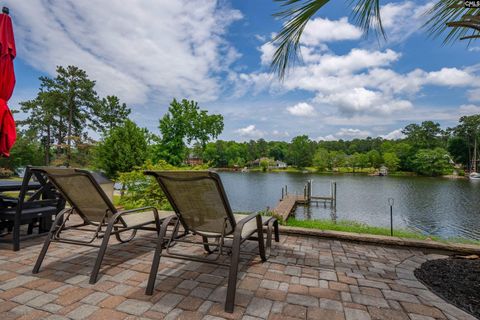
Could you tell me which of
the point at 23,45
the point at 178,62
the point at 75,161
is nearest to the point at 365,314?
the point at 178,62

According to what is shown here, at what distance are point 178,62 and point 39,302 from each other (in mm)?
9336

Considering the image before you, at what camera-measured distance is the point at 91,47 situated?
9.23 m

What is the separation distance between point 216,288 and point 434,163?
57948 millimetres

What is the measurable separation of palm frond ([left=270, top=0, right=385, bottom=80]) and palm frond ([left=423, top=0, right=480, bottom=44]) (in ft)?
1.48

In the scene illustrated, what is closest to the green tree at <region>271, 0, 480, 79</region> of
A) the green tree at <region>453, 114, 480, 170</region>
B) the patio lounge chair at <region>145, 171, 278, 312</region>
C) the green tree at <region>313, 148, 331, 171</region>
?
the patio lounge chair at <region>145, 171, 278, 312</region>

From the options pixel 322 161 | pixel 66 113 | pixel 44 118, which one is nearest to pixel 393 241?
pixel 66 113

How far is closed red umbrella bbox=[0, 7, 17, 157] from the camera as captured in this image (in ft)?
9.86

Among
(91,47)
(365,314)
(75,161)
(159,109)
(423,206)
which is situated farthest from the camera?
(75,161)

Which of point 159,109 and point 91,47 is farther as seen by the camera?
point 159,109

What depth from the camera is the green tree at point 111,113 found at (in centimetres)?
2566

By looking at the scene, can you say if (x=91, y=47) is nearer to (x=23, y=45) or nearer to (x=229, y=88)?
(x=23, y=45)

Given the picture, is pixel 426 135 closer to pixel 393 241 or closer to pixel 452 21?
pixel 393 241

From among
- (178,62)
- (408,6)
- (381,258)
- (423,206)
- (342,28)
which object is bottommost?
(423,206)

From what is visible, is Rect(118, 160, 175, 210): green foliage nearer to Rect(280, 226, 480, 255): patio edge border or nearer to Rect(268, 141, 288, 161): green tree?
Rect(280, 226, 480, 255): patio edge border
